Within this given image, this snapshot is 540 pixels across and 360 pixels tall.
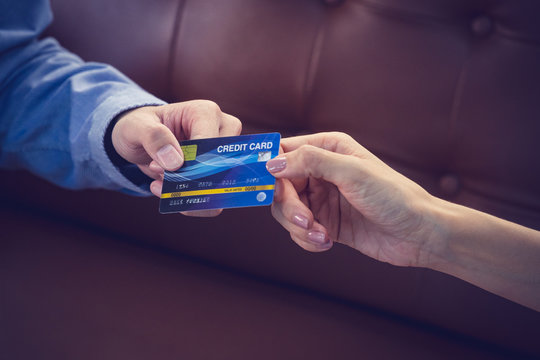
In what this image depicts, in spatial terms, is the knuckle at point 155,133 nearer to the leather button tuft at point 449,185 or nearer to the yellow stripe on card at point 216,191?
the yellow stripe on card at point 216,191

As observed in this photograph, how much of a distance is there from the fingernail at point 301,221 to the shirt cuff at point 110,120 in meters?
0.30

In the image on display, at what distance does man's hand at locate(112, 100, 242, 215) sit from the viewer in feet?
2.03

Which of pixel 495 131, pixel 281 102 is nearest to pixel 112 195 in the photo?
pixel 281 102

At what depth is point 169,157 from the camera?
0.61 metres

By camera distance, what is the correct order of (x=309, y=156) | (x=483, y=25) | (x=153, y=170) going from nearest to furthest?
(x=309, y=156)
(x=153, y=170)
(x=483, y=25)

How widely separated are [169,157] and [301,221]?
0.21 meters

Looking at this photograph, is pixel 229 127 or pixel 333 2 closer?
pixel 229 127

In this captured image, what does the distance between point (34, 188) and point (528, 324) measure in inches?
40.5

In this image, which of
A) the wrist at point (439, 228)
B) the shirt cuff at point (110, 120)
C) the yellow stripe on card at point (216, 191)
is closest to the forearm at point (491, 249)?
the wrist at point (439, 228)

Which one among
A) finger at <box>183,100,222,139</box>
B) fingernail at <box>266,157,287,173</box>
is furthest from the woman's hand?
finger at <box>183,100,222,139</box>

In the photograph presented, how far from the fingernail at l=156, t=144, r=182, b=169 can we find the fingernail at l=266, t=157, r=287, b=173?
132 mm

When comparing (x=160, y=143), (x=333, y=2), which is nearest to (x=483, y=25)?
(x=333, y=2)

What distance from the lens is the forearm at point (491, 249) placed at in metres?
0.63

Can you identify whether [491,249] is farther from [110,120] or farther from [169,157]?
[110,120]
